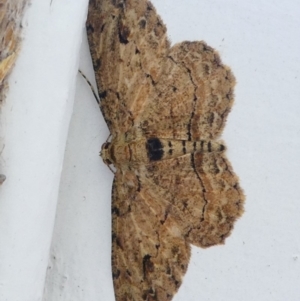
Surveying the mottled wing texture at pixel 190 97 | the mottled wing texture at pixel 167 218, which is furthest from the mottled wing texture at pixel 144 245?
the mottled wing texture at pixel 190 97

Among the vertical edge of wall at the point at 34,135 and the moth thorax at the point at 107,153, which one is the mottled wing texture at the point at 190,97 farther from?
the vertical edge of wall at the point at 34,135

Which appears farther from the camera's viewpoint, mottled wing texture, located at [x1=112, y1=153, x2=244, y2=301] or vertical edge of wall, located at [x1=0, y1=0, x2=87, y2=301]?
mottled wing texture, located at [x1=112, y1=153, x2=244, y2=301]

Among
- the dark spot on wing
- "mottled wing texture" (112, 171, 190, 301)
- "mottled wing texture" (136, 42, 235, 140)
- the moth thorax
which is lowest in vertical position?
"mottled wing texture" (112, 171, 190, 301)

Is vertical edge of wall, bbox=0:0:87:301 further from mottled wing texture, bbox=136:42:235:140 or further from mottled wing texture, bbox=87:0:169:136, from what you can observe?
mottled wing texture, bbox=136:42:235:140

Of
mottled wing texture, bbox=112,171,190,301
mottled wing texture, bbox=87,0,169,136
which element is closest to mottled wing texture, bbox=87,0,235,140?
mottled wing texture, bbox=87,0,169,136

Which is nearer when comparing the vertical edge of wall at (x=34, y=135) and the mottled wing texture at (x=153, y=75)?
the vertical edge of wall at (x=34, y=135)

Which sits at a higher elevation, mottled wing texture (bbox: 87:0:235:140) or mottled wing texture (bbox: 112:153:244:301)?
mottled wing texture (bbox: 87:0:235:140)

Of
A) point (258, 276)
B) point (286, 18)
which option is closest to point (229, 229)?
point (258, 276)

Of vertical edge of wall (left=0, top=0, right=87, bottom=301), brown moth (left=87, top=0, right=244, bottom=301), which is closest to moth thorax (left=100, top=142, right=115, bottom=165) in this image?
brown moth (left=87, top=0, right=244, bottom=301)

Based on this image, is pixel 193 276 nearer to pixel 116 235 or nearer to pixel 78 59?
pixel 116 235
